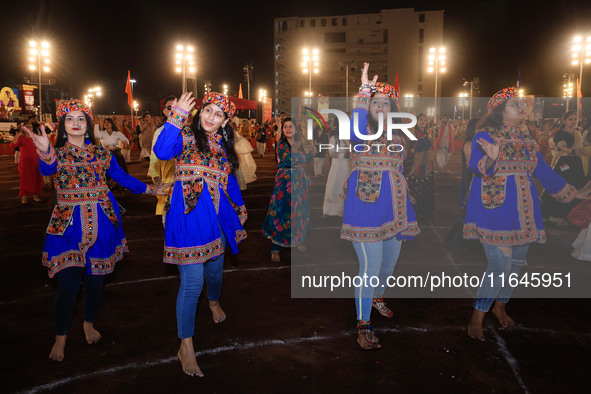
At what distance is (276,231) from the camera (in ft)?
22.8

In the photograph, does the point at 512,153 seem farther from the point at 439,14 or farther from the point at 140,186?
the point at 439,14

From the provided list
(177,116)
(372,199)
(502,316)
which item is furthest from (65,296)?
(502,316)

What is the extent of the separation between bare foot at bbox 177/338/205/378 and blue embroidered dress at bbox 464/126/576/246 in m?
2.57

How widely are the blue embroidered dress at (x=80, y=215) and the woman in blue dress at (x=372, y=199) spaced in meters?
2.02

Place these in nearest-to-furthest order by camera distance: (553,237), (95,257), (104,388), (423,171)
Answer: (104,388) → (95,257) → (553,237) → (423,171)

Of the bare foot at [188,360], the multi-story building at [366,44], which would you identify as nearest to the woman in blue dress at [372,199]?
the bare foot at [188,360]

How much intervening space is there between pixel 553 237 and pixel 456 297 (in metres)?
3.86

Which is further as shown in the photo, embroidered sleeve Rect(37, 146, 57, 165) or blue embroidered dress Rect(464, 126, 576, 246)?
blue embroidered dress Rect(464, 126, 576, 246)

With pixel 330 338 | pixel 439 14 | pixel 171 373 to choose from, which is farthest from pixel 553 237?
pixel 439 14

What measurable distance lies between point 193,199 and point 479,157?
2459mm

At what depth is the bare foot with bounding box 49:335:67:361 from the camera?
3912 millimetres

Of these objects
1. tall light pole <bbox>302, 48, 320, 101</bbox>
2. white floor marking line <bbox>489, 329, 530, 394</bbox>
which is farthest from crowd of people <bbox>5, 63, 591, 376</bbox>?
tall light pole <bbox>302, 48, 320, 101</bbox>

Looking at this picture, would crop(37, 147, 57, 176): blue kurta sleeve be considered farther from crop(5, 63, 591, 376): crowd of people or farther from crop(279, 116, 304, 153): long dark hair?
crop(279, 116, 304, 153): long dark hair

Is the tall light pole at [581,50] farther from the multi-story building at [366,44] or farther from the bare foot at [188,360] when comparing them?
the multi-story building at [366,44]
